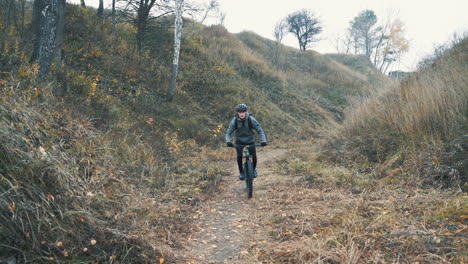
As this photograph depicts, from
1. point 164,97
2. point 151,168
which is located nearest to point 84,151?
point 151,168

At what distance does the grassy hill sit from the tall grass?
4.01m

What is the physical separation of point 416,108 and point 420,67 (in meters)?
3.76

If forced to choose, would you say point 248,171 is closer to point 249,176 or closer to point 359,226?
point 249,176

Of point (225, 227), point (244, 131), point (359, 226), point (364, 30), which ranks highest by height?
point (364, 30)

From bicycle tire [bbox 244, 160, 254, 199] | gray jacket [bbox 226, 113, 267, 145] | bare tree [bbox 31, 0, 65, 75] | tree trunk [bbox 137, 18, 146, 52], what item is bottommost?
bicycle tire [bbox 244, 160, 254, 199]

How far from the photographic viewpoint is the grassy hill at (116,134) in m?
2.73

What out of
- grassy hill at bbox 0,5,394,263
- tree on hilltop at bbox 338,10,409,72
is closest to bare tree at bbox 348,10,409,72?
tree on hilltop at bbox 338,10,409,72

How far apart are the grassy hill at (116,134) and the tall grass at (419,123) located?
4.01m

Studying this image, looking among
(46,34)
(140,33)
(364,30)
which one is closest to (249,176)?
(46,34)

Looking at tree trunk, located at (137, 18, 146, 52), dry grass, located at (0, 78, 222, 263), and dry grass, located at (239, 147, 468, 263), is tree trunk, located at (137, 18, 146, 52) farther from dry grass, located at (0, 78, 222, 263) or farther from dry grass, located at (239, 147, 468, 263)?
dry grass, located at (239, 147, 468, 263)

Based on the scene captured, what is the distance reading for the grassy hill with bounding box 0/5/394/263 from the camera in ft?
8.96

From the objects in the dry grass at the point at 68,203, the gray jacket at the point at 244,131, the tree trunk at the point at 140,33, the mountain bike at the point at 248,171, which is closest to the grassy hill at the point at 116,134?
the dry grass at the point at 68,203

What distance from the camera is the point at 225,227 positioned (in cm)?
466

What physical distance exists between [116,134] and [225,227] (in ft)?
12.8
